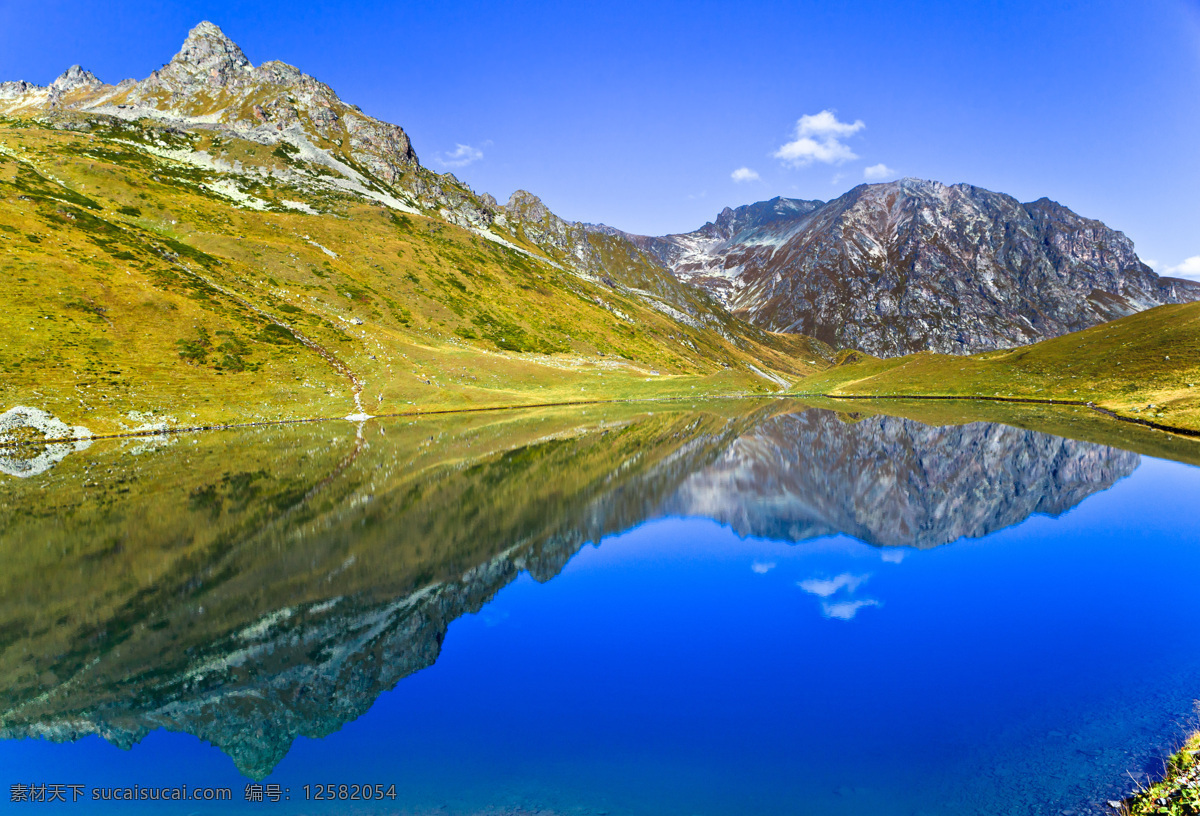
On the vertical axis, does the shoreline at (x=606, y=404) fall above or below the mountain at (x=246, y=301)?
below

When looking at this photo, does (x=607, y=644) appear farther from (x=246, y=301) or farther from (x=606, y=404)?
(x=246, y=301)

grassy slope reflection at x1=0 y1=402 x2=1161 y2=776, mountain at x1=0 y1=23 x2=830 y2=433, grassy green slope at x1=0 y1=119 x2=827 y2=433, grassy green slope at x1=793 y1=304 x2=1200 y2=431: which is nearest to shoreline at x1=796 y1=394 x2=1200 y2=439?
grassy green slope at x1=793 y1=304 x2=1200 y2=431

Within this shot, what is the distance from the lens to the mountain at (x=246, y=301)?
76.7m

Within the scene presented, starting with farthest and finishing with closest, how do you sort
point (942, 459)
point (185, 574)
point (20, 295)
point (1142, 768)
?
point (20, 295)
point (942, 459)
point (185, 574)
point (1142, 768)

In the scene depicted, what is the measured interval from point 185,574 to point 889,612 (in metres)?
25.3

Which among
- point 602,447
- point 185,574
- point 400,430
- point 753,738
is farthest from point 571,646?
point 400,430

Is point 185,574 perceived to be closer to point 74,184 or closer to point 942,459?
point 942,459

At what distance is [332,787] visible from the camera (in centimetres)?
1112

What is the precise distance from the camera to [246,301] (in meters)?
107

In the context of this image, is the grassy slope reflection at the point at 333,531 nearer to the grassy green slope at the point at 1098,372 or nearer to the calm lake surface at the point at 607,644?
the calm lake surface at the point at 607,644

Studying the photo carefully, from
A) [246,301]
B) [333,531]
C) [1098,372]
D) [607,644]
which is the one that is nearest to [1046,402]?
[1098,372]

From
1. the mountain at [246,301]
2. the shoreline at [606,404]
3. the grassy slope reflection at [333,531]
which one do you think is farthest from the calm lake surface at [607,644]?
the mountain at [246,301]

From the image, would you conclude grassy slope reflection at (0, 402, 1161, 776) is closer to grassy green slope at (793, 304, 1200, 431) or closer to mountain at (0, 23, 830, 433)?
mountain at (0, 23, 830, 433)

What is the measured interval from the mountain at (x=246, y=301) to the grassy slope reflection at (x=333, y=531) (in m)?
27.9
